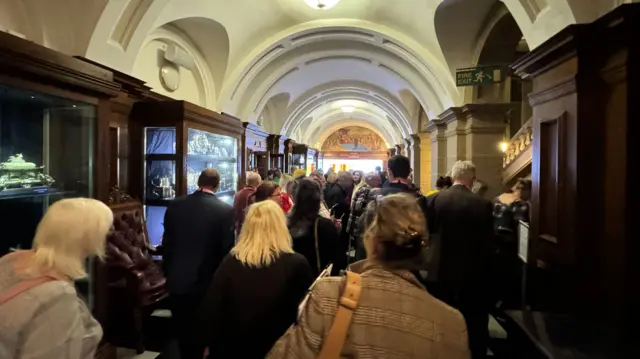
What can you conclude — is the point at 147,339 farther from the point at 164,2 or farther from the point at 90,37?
the point at 164,2

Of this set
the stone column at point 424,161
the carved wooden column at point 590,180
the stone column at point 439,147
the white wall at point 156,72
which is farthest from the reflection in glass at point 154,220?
the stone column at point 424,161

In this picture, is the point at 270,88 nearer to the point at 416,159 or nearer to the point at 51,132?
the point at 416,159

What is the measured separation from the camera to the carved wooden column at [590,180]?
105 inches

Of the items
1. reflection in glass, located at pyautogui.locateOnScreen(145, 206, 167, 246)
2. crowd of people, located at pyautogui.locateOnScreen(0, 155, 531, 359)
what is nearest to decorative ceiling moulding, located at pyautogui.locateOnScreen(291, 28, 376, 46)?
reflection in glass, located at pyautogui.locateOnScreen(145, 206, 167, 246)

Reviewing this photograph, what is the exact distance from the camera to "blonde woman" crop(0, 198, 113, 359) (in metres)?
1.33

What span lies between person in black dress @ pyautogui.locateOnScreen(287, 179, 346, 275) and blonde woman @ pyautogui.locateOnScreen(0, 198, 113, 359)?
4.21 feet

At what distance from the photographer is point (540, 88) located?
3578 millimetres

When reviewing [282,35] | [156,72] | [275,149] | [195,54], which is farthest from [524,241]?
[275,149]

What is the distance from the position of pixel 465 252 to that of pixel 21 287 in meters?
2.73

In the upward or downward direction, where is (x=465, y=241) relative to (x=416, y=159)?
downward

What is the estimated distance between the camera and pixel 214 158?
627 centimetres

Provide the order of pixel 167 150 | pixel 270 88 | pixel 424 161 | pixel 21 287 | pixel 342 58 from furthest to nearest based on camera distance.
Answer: pixel 424 161, pixel 342 58, pixel 270 88, pixel 167 150, pixel 21 287

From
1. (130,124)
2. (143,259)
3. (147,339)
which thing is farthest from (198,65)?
(147,339)

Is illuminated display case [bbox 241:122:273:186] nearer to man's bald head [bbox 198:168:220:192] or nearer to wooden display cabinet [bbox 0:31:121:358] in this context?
wooden display cabinet [bbox 0:31:121:358]
